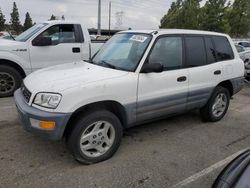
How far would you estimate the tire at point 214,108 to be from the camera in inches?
194

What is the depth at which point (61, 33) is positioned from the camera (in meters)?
6.97

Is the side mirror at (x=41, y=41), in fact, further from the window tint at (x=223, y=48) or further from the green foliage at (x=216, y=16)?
the green foliage at (x=216, y=16)

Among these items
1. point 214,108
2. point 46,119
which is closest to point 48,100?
point 46,119

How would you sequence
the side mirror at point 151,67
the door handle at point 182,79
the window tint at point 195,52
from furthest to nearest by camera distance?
the window tint at point 195,52
the door handle at point 182,79
the side mirror at point 151,67

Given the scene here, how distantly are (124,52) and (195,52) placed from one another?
4.26 feet

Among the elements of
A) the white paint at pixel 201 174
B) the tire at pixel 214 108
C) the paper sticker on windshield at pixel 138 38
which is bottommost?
the white paint at pixel 201 174

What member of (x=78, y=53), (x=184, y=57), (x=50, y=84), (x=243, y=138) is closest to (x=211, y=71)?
(x=184, y=57)

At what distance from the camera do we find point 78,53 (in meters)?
7.06

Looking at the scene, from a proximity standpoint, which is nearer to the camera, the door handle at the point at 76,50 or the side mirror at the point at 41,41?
the side mirror at the point at 41,41

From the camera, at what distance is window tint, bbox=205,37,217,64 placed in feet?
15.6

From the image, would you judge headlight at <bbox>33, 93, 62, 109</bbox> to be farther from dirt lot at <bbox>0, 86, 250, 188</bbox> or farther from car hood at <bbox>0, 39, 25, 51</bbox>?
car hood at <bbox>0, 39, 25, 51</bbox>

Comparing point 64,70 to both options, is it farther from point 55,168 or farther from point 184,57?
point 184,57

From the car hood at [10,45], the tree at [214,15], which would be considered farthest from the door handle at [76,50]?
the tree at [214,15]

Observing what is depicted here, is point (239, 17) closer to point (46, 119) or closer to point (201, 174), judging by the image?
point (201, 174)
